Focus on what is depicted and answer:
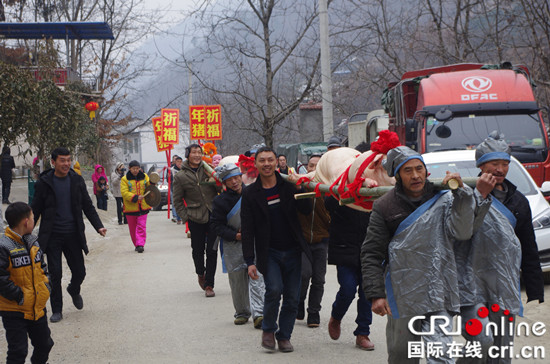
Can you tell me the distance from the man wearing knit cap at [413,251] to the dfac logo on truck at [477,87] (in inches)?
389

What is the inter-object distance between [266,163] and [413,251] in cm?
251

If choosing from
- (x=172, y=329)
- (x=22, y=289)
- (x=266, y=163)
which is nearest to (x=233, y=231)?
(x=172, y=329)

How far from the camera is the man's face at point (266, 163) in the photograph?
273 inches

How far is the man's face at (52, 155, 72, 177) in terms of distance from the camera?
29.3ft

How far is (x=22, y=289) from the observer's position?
20.0 feet

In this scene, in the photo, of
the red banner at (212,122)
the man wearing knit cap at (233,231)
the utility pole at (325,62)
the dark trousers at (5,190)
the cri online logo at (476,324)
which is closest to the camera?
the cri online logo at (476,324)

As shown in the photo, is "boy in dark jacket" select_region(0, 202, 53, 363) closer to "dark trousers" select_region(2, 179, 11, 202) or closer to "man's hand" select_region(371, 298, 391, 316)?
"man's hand" select_region(371, 298, 391, 316)

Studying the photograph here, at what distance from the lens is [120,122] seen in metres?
44.7

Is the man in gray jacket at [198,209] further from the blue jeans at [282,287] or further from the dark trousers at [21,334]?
the dark trousers at [21,334]

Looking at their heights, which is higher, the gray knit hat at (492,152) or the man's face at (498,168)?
the gray knit hat at (492,152)

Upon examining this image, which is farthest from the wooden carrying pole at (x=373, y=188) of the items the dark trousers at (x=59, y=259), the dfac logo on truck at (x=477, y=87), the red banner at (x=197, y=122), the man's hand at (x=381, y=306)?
the red banner at (x=197, y=122)

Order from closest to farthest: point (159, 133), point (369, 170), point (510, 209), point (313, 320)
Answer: point (510, 209)
point (369, 170)
point (313, 320)
point (159, 133)

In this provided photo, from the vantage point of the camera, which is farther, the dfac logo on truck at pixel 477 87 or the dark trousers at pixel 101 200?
the dark trousers at pixel 101 200

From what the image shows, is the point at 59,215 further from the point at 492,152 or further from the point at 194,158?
the point at 492,152
